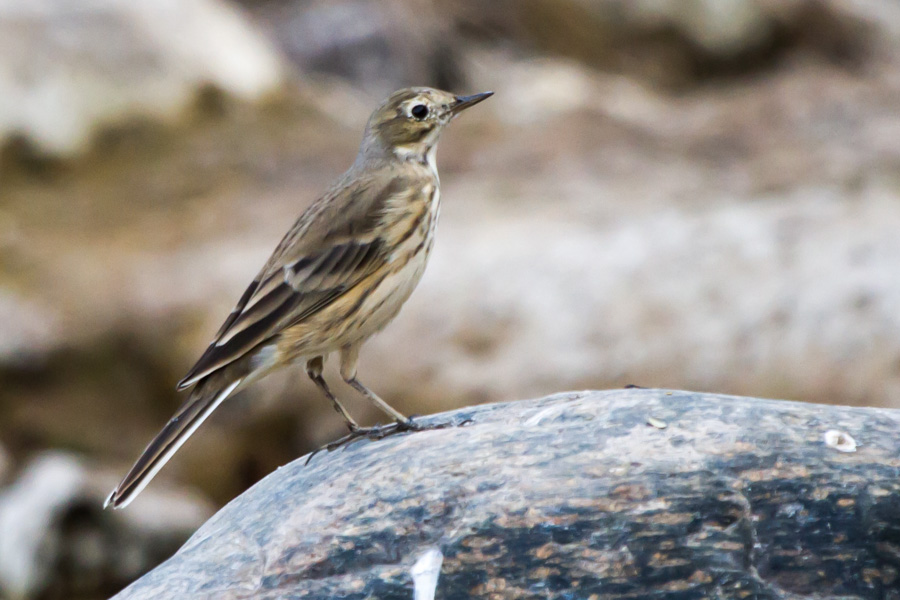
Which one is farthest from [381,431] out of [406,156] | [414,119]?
[414,119]

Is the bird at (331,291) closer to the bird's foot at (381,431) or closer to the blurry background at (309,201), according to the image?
the bird's foot at (381,431)

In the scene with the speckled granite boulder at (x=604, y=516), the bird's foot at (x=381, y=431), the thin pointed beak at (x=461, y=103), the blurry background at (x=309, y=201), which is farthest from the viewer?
the blurry background at (x=309, y=201)

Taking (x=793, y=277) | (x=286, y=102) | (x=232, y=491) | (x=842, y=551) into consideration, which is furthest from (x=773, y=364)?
(x=286, y=102)

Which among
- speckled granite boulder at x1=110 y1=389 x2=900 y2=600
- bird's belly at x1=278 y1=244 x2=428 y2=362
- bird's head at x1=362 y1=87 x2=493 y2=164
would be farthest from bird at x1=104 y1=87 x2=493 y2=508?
speckled granite boulder at x1=110 y1=389 x2=900 y2=600

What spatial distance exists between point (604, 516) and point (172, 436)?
241 cm

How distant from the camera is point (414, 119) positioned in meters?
7.95

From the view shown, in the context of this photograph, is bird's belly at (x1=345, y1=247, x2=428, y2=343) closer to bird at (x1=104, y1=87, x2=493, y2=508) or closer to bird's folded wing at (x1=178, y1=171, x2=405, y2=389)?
bird at (x1=104, y1=87, x2=493, y2=508)

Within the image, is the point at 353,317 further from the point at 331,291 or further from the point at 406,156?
the point at 406,156

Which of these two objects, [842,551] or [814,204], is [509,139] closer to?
[814,204]

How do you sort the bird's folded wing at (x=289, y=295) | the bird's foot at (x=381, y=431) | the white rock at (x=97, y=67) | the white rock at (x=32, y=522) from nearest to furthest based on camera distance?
the bird's foot at (x=381, y=431) → the bird's folded wing at (x=289, y=295) → the white rock at (x=32, y=522) → the white rock at (x=97, y=67)

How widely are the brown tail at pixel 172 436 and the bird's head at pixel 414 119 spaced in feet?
7.01

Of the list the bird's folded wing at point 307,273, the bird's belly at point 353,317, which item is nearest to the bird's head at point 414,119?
the bird's folded wing at point 307,273

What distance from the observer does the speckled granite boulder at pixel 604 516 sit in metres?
5.28

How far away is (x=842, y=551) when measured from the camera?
5246 millimetres
